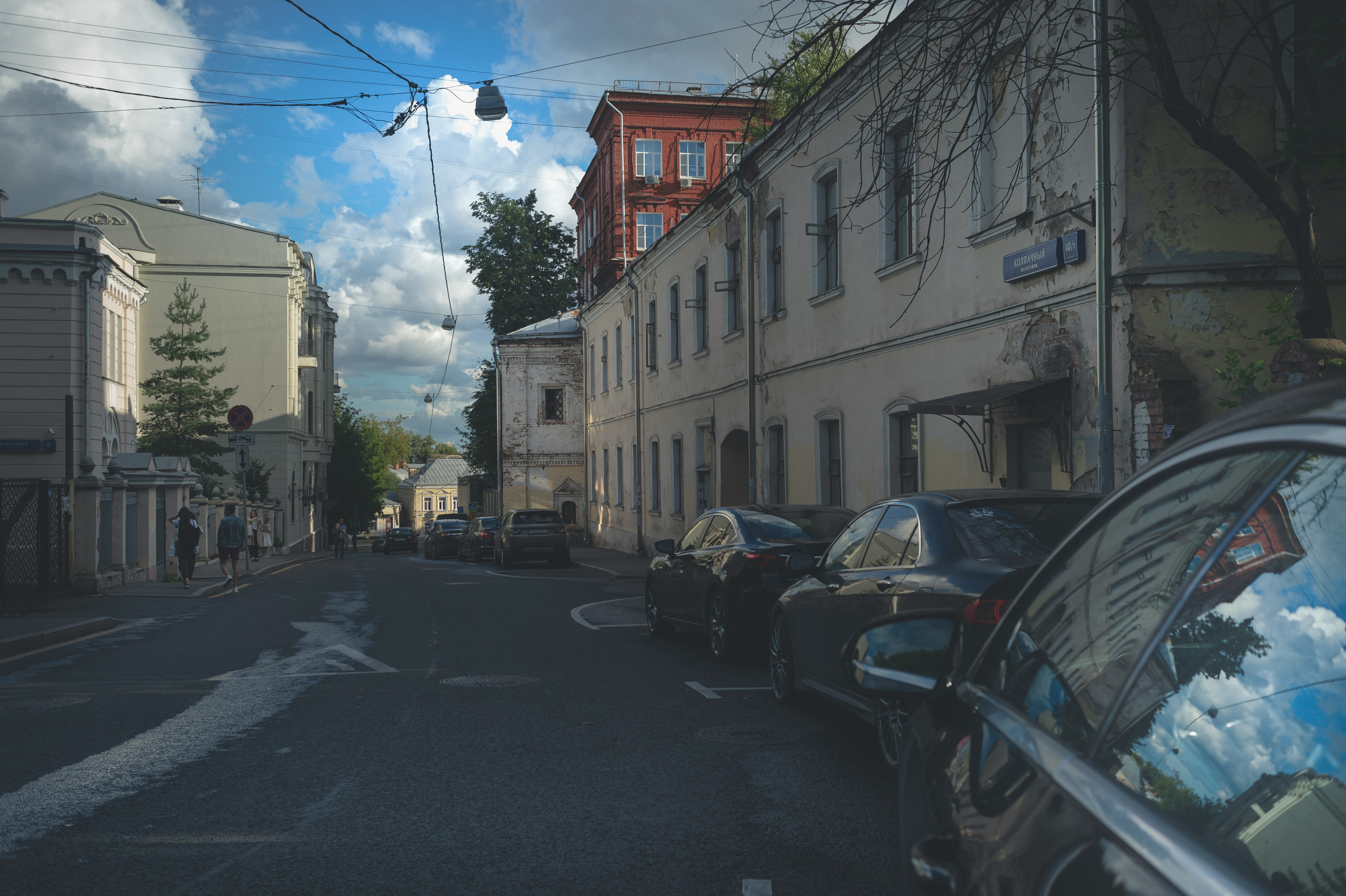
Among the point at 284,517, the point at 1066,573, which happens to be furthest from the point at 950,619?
the point at 284,517

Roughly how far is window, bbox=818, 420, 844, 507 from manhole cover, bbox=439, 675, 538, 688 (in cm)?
927

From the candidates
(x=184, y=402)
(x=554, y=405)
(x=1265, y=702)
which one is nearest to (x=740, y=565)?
(x=1265, y=702)

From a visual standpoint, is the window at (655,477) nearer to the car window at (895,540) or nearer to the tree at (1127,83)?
the tree at (1127,83)

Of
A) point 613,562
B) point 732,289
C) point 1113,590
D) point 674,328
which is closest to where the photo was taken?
point 1113,590

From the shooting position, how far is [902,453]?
50.0ft

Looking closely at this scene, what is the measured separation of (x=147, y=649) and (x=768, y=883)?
9.67m

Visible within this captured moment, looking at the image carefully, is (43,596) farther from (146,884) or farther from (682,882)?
(682,882)

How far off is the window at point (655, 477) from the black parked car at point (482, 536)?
21.3ft

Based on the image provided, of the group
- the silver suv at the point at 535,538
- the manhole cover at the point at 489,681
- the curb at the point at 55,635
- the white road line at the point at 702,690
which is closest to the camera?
the white road line at the point at 702,690

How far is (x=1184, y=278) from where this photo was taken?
33.6 ft

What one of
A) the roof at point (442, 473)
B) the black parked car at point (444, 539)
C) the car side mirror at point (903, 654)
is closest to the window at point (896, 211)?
the car side mirror at point (903, 654)

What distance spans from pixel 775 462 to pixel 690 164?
1173 inches

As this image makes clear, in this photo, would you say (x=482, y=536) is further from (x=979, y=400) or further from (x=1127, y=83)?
(x=1127, y=83)

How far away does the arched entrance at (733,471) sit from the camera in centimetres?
2370
